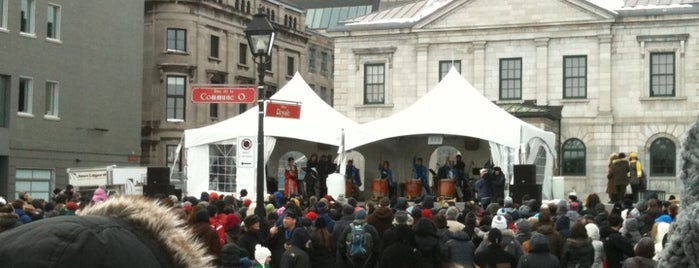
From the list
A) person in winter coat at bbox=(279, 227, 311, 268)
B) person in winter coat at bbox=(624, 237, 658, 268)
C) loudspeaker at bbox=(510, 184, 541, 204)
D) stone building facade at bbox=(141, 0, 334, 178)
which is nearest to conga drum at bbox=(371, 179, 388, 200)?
loudspeaker at bbox=(510, 184, 541, 204)

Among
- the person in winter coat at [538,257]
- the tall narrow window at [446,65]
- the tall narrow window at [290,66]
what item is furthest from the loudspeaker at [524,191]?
the tall narrow window at [290,66]

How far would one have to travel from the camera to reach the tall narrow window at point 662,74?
46250 mm

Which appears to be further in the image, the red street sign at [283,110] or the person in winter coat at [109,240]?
the red street sign at [283,110]

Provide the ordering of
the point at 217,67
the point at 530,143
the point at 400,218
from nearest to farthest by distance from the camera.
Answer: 1. the point at 400,218
2. the point at 530,143
3. the point at 217,67

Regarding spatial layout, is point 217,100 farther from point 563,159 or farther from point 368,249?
point 563,159

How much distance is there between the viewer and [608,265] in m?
14.0

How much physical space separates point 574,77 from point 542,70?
1.40 metres

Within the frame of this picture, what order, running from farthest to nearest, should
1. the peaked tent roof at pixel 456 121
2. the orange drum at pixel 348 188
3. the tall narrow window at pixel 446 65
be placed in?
the tall narrow window at pixel 446 65 → the orange drum at pixel 348 188 → the peaked tent roof at pixel 456 121

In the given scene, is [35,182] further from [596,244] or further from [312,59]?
[596,244]

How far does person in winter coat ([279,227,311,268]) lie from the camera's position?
12.7 metres

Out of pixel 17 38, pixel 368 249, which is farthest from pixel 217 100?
pixel 17 38

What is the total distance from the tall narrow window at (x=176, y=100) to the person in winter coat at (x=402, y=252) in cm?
4880

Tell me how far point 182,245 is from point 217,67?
6007 cm

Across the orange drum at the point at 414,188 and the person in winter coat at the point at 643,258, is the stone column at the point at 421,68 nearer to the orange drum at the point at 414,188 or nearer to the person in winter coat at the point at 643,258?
the orange drum at the point at 414,188
